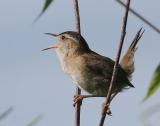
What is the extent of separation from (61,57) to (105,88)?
92 cm

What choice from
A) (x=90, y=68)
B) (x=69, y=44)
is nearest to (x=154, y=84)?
(x=90, y=68)

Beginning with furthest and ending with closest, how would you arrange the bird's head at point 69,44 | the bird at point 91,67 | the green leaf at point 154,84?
the bird's head at point 69,44, the bird at point 91,67, the green leaf at point 154,84

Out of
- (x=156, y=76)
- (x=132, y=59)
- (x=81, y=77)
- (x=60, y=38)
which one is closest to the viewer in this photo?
(x=156, y=76)

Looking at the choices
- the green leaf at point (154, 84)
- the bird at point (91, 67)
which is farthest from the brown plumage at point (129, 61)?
the green leaf at point (154, 84)

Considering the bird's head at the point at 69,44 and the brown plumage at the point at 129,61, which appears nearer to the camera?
the brown plumage at the point at 129,61

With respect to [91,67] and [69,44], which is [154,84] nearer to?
[91,67]

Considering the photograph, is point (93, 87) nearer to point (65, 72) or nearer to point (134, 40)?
point (65, 72)

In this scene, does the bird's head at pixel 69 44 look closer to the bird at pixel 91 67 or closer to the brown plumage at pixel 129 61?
the bird at pixel 91 67

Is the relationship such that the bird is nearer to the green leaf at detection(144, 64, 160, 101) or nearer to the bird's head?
the bird's head

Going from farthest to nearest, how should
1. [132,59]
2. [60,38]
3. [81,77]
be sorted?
1. [60,38]
2. [132,59]
3. [81,77]

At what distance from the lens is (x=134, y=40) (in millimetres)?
6051

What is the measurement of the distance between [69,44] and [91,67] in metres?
0.82

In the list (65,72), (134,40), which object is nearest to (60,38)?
(65,72)

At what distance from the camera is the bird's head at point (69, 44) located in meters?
6.63
